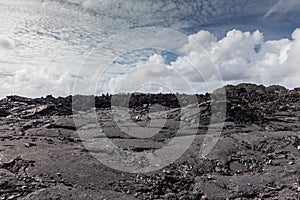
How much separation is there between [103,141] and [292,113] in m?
6.71

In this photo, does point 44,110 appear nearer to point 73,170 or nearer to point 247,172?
point 73,170

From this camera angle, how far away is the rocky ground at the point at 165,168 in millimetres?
5137

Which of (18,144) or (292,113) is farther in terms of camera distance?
(292,113)

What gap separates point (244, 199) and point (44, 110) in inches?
359

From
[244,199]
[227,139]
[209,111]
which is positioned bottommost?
[244,199]

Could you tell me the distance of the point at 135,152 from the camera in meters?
7.04

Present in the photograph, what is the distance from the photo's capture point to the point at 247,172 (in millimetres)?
6121

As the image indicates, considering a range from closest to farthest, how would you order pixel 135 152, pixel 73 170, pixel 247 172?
pixel 73 170, pixel 247 172, pixel 135 152

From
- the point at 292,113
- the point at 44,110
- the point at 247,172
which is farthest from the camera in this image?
the point at 44,110

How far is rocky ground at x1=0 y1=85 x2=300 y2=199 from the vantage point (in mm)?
5137

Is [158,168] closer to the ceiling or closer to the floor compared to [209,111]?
closer to the floor

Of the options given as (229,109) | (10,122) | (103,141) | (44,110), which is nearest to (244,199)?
(103,141)

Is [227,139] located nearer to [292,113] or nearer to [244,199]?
[244,199]

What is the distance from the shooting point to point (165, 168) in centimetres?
609
